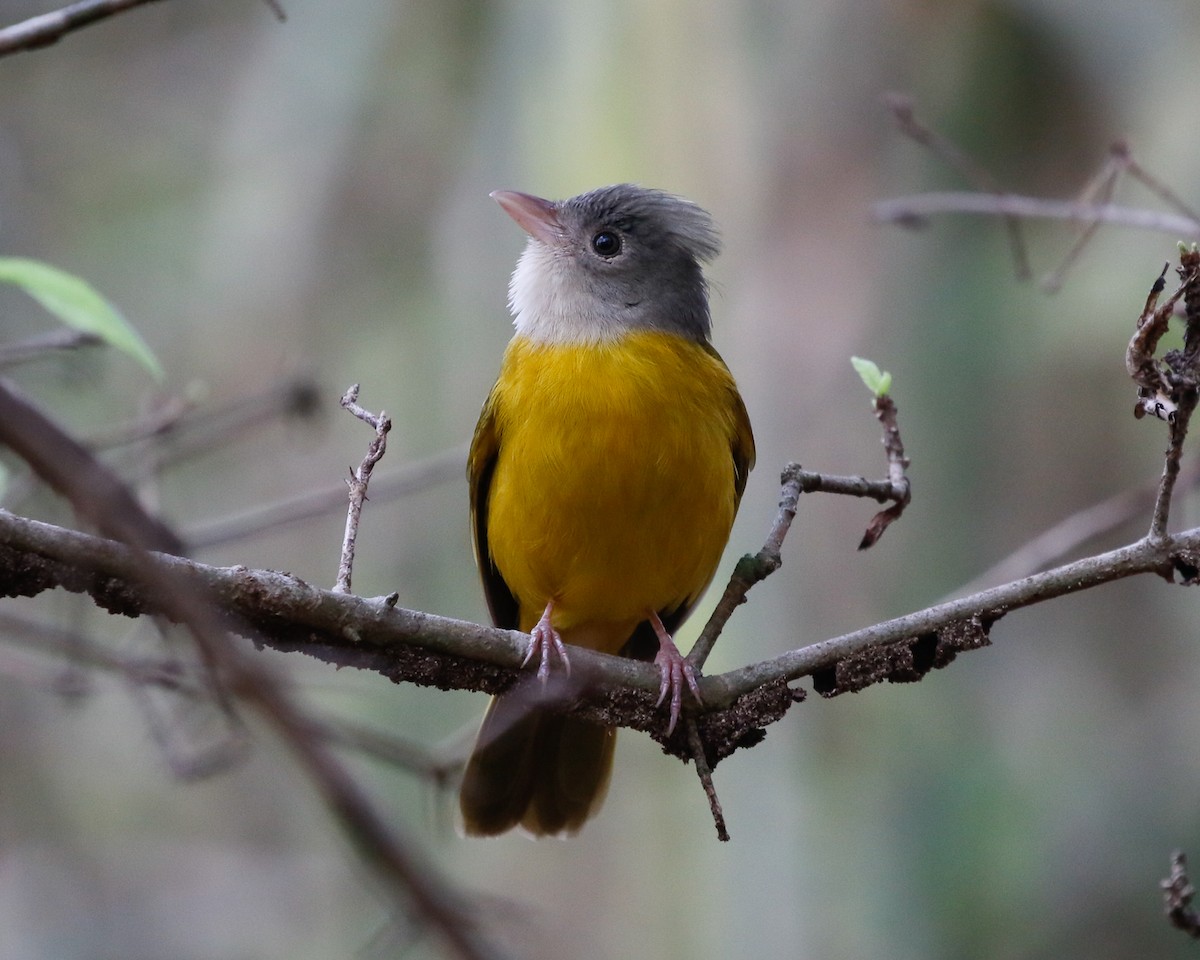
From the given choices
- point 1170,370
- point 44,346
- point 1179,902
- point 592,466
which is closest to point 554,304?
point 592,466

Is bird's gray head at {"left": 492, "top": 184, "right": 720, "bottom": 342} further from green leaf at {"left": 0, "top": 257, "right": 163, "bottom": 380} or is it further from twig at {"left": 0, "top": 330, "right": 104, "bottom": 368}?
green leaf at {"left": 0, "top": 257, "right": 163, "bottom": 380}

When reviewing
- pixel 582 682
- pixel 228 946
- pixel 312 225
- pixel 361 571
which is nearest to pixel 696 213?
pixel 582 682

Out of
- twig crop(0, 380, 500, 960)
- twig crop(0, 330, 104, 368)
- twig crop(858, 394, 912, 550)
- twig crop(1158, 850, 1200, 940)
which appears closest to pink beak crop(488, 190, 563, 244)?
twig crop(0, 330, 104, 368)

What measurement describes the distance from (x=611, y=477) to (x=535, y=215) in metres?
1.23

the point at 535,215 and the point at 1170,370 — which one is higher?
the point at 1170,370

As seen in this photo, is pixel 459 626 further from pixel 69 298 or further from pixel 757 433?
pixel 757 433

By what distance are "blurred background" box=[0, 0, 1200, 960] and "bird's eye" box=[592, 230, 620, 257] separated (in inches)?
33.9

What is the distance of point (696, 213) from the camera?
4.57m

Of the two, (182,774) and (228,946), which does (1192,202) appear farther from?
(228,946)

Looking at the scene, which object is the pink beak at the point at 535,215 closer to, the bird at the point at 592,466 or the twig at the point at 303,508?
the bird at the point at 592,466

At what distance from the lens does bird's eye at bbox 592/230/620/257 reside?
14.5 ft

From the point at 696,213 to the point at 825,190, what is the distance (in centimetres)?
184

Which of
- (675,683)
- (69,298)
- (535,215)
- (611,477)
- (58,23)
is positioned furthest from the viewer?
(535,215)

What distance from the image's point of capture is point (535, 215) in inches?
175
